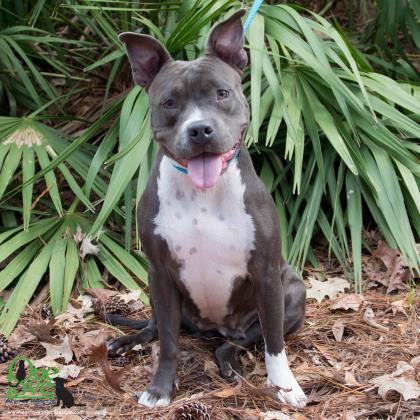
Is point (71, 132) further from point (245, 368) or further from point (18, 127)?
point (245, 368)

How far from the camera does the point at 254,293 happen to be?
3.15m

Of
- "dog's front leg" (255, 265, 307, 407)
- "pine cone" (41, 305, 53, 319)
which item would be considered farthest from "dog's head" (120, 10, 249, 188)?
"pine cone" (41, 305, 53, 319)

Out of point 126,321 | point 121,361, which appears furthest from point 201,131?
point 126,321

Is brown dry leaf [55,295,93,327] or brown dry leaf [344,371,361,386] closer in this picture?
brown dry leaf [344,371,361,386]

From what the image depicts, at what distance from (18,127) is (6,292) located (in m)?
0.99

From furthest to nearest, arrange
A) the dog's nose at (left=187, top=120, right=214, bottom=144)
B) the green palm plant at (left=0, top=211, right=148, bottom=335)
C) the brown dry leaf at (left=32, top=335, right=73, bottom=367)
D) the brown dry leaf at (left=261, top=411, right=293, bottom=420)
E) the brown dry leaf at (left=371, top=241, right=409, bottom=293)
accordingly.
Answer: the brown dry leaf at (left=371, top=241, right=409, bottom=293) < the green palm plant at (left=0, top=211, right=148, bottom=335) < the brown dry leaf at (left=32, top=335, right=73, bottom=367) < the brown dry leaf at (left=261, top=411, right=293, bottom=420) < the dog's nose at (left=187, top=120, right=214, bottom=144)

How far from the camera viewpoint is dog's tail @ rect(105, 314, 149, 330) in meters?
3.67

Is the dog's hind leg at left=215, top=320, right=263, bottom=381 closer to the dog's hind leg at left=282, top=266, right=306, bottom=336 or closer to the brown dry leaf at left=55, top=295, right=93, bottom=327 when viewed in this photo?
the dog's hind leg at left=282, top=266, right=306, bottom=336

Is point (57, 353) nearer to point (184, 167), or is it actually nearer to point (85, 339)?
point (85, 339)

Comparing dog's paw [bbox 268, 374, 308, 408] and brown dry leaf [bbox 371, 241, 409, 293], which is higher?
dog's paw [bbox 268, 374, 308, 408]

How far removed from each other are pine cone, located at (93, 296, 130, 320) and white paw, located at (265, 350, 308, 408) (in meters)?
1.02

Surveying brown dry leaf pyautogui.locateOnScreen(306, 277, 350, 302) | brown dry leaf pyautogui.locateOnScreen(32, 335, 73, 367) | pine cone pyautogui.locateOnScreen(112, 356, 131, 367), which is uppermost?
brown dry leaf pyautogui.locateOnScreen(32, 335, 73, 367)

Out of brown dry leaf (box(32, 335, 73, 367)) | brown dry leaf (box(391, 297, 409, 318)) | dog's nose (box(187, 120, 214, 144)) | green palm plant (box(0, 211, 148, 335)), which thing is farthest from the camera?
green palm plant (box(0, 211, 148, 335))

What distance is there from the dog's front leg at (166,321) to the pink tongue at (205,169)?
48cm
